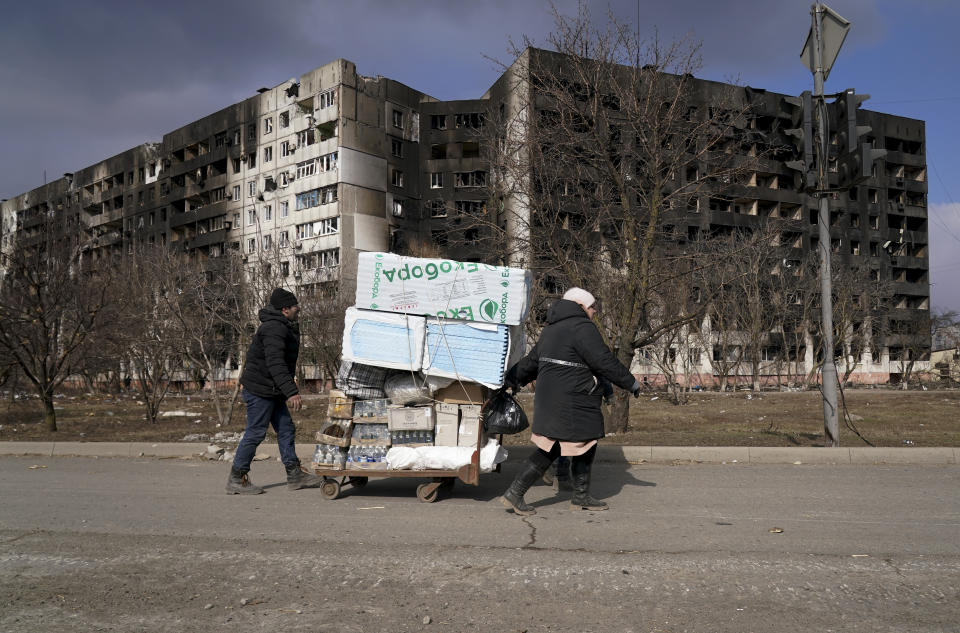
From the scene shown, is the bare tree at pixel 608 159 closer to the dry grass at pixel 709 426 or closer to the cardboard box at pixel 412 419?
the dry grass at pixel 709 426

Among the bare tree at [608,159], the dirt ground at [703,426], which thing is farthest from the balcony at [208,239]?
the bare tree at [608,159]

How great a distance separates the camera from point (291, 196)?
6075 centimetres

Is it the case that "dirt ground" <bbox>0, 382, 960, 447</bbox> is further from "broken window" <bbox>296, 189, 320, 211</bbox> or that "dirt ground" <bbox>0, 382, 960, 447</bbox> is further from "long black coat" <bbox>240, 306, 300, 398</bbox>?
"broken window" <bbox>296, 189, 320, 211</bbox>

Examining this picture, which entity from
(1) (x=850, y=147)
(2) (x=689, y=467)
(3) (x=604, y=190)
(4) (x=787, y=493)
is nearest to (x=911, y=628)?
(4) (x=787, y=493)

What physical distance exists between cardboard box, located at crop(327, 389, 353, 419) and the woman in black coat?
6.08 feet

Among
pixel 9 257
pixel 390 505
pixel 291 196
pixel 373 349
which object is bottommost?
pixel 390 505

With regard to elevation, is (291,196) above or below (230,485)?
above

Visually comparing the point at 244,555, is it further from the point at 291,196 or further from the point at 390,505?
the point at 291,196

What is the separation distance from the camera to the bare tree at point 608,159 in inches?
531

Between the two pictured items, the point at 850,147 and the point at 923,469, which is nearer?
the point at 923,469

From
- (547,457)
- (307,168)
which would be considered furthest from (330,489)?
(307,168)

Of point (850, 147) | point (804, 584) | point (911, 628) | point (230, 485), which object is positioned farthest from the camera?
point (850, 147)

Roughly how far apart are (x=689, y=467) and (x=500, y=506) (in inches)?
131

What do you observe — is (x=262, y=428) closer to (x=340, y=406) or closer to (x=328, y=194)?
(x=340, y=406)
